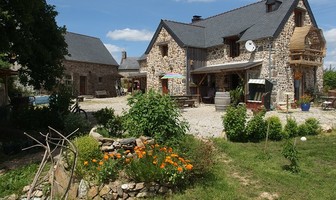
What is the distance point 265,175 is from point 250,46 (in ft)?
49.0

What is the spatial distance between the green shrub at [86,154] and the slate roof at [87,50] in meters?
25.3

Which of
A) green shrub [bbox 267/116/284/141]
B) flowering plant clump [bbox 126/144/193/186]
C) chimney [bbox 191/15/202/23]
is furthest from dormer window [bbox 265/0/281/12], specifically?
flowering plant clump [bbox 126/144/193/186]

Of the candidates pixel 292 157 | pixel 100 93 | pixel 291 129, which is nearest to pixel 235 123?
pixel 291 129

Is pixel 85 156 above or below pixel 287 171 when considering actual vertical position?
above

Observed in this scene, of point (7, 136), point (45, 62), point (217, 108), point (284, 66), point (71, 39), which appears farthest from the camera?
point (71, 39)

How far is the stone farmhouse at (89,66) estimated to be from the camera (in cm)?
3056

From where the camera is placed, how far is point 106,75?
113 ft

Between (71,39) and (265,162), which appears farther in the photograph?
(71,39)

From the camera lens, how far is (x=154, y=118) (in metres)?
6.95

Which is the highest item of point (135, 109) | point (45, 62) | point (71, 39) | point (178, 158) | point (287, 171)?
point (71, 39)

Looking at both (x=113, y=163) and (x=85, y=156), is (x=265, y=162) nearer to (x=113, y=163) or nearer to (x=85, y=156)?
(x=113, y=163)

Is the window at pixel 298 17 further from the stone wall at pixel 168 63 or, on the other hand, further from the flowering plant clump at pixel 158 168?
the flowering plant clump at pixel 158 168

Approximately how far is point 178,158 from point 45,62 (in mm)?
8471

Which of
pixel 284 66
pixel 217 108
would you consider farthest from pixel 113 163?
pixel 284 66
